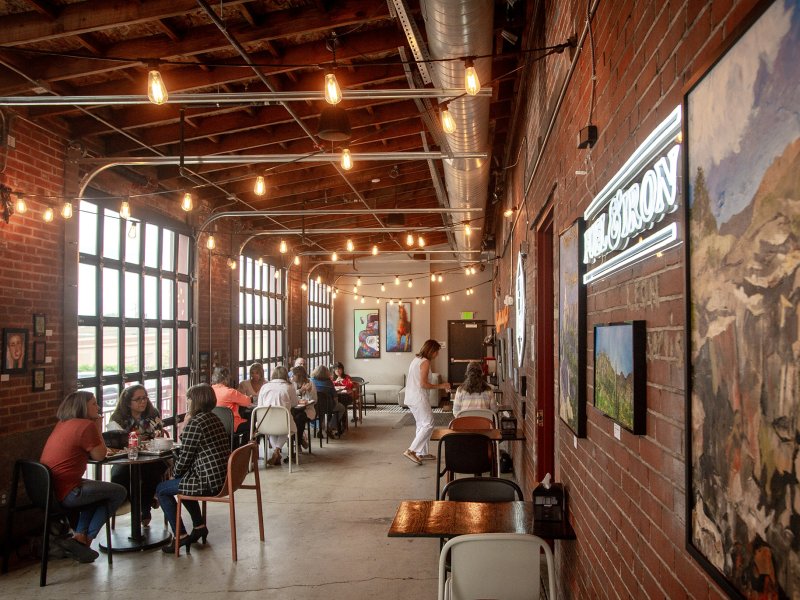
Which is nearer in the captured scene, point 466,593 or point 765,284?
point 765,284

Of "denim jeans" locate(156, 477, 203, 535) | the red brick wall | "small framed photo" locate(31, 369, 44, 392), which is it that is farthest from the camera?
"small framed photo" locate(31, 369, 44, 392)

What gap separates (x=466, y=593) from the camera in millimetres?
2686

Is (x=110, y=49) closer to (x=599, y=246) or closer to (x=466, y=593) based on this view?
(x=599, y=246)

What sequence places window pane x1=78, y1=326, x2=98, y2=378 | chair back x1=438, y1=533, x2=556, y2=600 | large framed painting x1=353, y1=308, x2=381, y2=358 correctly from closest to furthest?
chair back x1=438, y1=533, x2=556, y2=600, window pane x1=78, y1=326, x2=98, y2=378, large framed painting x1=353, y1=308, x2=381, y2=358

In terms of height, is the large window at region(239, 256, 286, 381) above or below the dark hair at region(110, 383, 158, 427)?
above

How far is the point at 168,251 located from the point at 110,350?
6.52ft

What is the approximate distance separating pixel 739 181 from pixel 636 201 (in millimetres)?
703

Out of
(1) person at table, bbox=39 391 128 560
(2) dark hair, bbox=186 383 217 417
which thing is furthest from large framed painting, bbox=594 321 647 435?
(1) person at table, bbox=39 391 128 560

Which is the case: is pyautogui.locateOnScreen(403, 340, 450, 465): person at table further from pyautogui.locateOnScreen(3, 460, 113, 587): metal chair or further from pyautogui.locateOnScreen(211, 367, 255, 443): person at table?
pyautogui.locateOnScreen(3, 460, 113, 587): metal chair

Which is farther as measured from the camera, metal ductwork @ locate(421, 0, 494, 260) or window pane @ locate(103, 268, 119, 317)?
window pane @ locate(103, 268, 119, 317)

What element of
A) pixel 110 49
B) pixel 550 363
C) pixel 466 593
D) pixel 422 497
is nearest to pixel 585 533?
pixel 466 593

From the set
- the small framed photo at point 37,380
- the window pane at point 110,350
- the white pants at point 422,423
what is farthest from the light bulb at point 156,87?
the white pants at point 422,423

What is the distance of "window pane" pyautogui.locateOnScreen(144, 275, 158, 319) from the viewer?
815 centimetres

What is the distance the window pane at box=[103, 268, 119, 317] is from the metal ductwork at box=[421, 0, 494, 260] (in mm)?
3933
